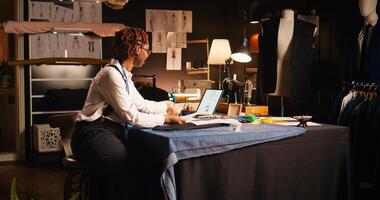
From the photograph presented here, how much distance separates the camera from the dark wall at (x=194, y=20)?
7289 mm

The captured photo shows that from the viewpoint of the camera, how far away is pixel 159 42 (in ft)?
24.8

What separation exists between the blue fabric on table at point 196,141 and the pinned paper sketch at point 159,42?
464 cm

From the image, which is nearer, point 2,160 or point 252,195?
point 252,195

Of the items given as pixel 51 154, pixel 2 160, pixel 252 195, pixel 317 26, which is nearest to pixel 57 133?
pixel 51 154

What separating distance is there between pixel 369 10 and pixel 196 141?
6.96 ft

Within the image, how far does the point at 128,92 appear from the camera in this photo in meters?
3.05

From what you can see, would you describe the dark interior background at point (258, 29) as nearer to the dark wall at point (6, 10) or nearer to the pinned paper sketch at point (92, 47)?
the pinned paper sketch at point (92, 47)

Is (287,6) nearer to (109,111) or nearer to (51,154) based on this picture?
(109,111)

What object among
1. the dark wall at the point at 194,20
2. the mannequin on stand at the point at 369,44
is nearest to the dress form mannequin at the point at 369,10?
the mannequin on stand at the point at 369,44

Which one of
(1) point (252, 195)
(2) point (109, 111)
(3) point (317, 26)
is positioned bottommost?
(1) point (252, 195)

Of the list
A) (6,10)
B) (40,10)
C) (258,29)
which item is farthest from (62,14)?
(6,10)

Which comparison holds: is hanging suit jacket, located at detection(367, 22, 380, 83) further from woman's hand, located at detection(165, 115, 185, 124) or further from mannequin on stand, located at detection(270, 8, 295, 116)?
woman's hand, located at detection(165, 115, 185, 124)

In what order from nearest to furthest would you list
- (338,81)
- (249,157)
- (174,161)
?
(174,161), (249,157), (338,81)

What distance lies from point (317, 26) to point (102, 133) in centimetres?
272
